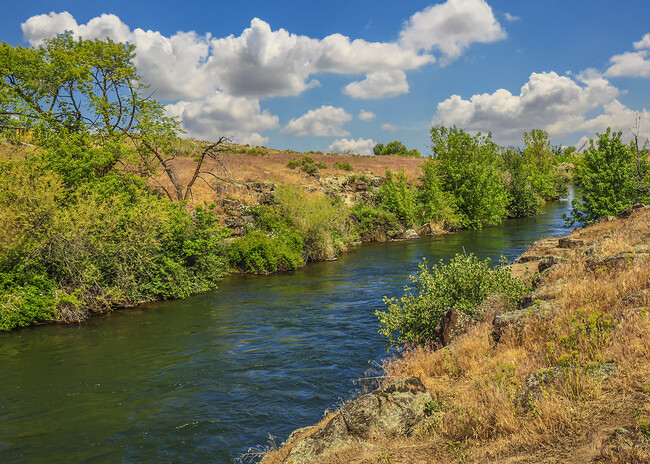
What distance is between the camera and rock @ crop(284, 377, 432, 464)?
20.1 ft

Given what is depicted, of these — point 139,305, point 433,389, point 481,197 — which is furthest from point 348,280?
point 481,197

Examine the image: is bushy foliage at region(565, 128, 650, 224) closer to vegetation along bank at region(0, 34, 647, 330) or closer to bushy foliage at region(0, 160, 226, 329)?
vegetation along bank at region(0, 34, 647, 330)

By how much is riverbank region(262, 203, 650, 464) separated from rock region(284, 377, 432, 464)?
19 millimetres

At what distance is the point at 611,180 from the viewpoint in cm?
2817

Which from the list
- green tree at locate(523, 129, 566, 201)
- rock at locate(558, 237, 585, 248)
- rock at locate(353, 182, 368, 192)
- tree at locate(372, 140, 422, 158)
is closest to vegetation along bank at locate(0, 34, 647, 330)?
rock at locate(353, 182, 368, 192)

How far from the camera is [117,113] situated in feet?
86.2

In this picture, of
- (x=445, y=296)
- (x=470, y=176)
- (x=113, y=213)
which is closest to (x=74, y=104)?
(x=113, y=213)

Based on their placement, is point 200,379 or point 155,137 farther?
point 155,137

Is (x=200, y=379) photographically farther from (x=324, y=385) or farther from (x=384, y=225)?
(x=384, y=225)

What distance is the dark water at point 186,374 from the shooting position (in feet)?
28.7

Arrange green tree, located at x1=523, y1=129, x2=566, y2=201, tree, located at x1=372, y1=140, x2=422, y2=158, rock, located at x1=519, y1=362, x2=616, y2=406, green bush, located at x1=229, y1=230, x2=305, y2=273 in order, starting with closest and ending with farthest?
rock, located at x1=519, y1=362, x2=616, y2=406 < green bush, located at x1=229, y1=230, x2=305, y2=273 < green tree, located at x1=523, y1=129, x2=566, y2=201 < tree, located at x1=372, y1=140, x2=422, y2=158

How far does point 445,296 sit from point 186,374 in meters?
7.72

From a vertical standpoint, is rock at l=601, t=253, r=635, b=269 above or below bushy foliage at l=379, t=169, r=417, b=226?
below

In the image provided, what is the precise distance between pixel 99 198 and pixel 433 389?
19147 mm
